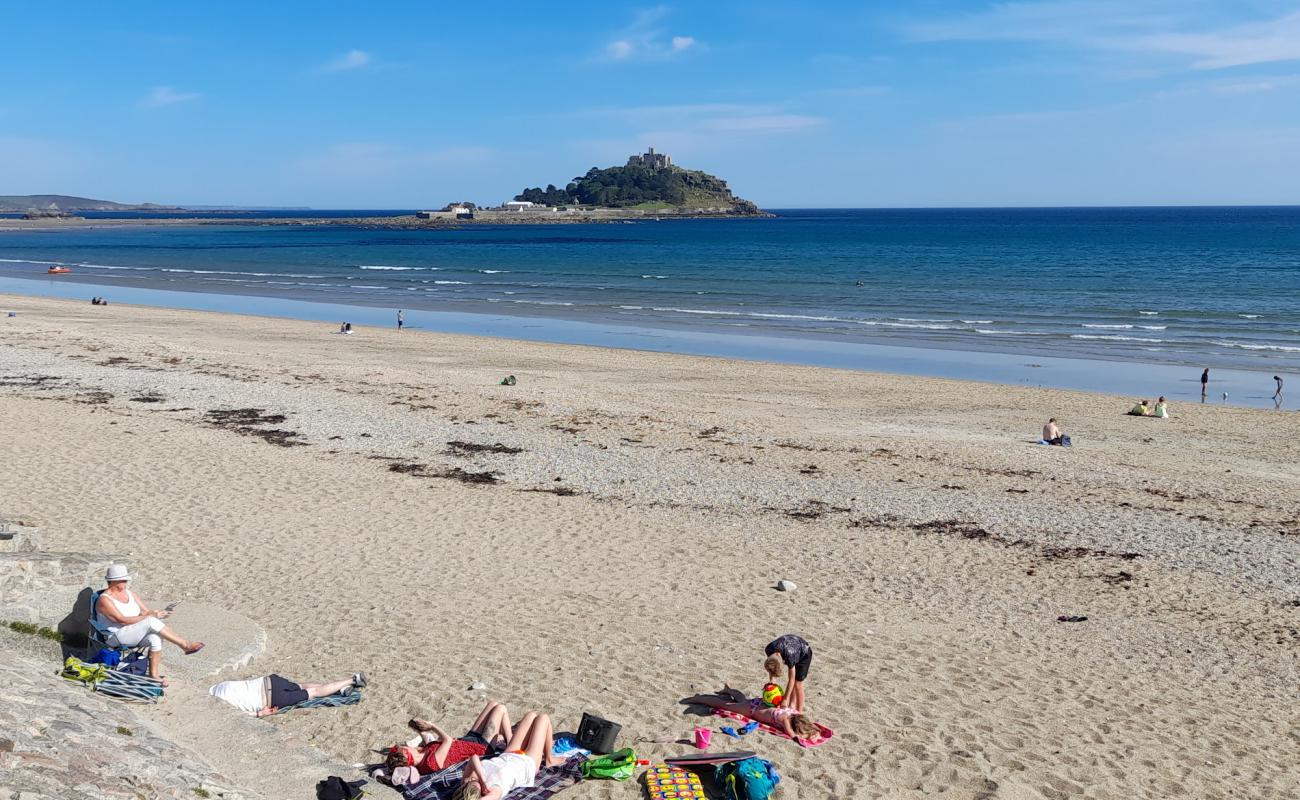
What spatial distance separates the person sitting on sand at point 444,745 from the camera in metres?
6.96

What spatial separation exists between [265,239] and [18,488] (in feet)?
398

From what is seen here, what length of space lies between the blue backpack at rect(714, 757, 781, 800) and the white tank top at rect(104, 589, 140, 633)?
4655mm

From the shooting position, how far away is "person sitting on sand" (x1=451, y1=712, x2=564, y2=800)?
22.0ft

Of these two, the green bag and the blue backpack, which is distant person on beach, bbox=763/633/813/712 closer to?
the blue backpack

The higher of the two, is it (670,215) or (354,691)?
(670,215)

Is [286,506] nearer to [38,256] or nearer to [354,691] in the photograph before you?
[354,691]

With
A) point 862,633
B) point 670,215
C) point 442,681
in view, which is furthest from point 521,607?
point 670,215

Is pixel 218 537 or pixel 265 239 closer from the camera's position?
pixel 218 537

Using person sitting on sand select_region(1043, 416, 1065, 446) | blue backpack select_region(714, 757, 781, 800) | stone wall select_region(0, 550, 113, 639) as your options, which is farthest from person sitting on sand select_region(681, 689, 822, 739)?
person sitting on sand select_region(1043, 416, 1065, 446)

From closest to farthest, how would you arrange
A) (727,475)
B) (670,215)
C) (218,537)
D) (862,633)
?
(862,633)
(218,537)
(727,475)
(670,215)

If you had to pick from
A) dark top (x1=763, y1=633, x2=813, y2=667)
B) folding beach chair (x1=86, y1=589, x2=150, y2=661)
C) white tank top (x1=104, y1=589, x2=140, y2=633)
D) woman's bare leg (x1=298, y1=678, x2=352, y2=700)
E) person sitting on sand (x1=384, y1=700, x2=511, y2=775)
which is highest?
white tank top (x1=104, y1=589, x2=140, y2=633)

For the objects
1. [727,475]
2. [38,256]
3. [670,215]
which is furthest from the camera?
[670,215]

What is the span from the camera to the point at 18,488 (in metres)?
14.0

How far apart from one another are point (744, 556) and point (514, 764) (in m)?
6.05
